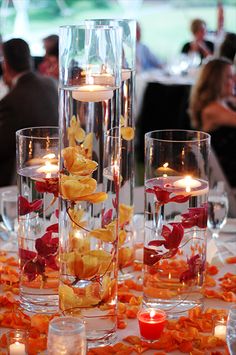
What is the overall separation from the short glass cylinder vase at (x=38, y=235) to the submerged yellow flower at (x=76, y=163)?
8.6 inches

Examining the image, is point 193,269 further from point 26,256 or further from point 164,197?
point 26,256

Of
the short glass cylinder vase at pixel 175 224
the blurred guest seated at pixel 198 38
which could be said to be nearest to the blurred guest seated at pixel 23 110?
the short glass cylinder vase at pixel 175 224

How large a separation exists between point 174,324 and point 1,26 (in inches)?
386

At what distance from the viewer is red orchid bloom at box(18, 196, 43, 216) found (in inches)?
69.5

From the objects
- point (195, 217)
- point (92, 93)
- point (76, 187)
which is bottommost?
point (195, 217)

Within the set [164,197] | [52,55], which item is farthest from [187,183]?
[52,55]

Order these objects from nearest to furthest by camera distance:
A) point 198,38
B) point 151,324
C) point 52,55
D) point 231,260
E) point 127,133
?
point 151,324 < point 127,133 < point 231,260 < point 52,55 < point 198,38

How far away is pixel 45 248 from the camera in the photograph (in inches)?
69.2

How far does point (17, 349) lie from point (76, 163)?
0.36 meters

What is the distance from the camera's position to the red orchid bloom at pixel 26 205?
177 centimetres

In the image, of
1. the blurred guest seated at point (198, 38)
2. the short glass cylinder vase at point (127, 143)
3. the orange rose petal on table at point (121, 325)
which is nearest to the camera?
the orange rose petal on table at point (121, 325)

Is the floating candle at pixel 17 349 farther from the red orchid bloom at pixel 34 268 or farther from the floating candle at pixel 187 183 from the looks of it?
the floating candle at pixel 187 183

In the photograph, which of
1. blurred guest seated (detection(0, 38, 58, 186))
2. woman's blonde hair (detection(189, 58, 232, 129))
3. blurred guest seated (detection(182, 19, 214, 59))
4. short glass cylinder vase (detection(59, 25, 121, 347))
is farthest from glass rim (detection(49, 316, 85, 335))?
blurred guest seated (detection(182, 19, 214, 59))

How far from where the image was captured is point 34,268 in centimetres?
175
